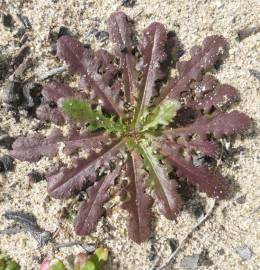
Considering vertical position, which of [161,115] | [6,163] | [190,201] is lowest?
[190,201]

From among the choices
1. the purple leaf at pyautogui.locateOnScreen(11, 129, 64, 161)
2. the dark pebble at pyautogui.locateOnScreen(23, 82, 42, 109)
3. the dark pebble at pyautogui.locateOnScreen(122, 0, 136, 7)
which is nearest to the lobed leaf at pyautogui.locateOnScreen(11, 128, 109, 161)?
the purple leaf at pyautogui.locateOnScreen(11, 129, 64, 161)

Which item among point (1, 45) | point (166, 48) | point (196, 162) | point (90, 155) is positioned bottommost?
point (196, 162)

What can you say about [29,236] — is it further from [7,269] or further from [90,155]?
[90,155]

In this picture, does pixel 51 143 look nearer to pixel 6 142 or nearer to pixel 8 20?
pixel 6 142

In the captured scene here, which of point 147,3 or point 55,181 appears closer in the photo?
point 55,181

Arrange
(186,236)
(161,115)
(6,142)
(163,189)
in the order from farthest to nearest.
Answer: (6,142) → (186,236) → (163,189) → (161,115)

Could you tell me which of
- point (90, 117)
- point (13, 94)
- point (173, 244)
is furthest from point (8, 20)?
point (173, 244)

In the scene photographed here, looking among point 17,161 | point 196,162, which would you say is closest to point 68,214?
point 17,161
